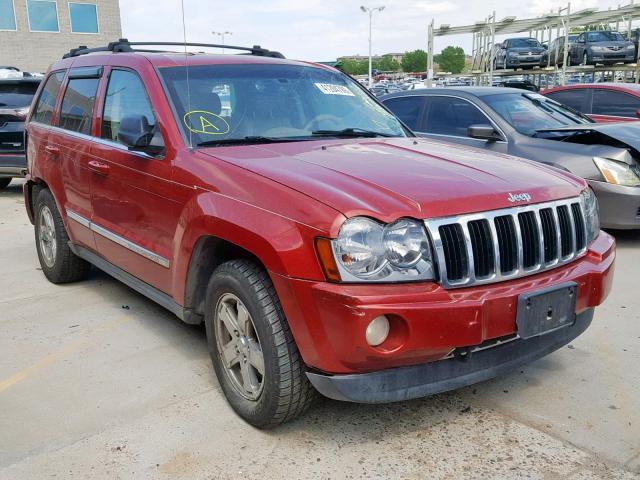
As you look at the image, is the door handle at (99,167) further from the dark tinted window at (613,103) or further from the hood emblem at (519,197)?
the dark tinted window at (613,103)

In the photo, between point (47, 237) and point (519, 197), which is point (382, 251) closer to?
point (519, 197)

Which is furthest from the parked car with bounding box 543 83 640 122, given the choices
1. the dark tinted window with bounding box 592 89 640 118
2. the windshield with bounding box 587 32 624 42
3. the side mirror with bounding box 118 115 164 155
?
the windshield with bounding box 587 32 624 42

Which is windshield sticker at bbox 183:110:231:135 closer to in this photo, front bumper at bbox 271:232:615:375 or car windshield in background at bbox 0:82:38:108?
front bumper at bbox 271:232:615:375

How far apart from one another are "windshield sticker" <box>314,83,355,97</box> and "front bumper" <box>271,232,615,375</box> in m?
1.93

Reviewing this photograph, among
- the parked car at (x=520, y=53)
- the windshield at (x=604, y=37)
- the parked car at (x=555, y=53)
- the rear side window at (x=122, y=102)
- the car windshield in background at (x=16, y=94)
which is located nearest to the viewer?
the rear side window at (x=122, y=102)

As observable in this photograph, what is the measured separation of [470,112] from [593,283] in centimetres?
476

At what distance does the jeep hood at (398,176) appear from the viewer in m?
2.70

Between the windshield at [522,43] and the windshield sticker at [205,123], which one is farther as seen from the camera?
the windshield at [522,43]

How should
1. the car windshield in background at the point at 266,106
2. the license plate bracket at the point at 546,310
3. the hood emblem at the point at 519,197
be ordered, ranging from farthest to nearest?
the car windshield in background at the point at 266,106, the hood emblem at the point at 519,197, the license plate bracket at the point at 546,310

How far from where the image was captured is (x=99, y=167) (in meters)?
4.23

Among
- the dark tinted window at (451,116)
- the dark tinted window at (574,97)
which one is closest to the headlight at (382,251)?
the dark tinted window at (451,116)

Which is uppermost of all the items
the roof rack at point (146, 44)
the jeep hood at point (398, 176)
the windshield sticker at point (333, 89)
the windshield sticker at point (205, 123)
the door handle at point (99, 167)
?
the roof rack at point (146, 44)

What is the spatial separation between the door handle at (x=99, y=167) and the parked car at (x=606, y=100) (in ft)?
25.6

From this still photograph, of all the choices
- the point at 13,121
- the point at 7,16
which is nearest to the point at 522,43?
the point at 13,121
